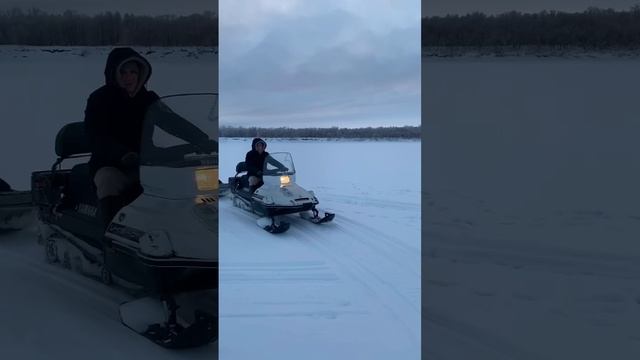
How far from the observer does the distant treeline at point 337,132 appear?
2279 millimetres

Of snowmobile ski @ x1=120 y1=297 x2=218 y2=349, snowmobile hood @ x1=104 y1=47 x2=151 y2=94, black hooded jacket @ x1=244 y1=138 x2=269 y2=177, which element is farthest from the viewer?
black hooded jacket @ x1=244 y1=138 x2=269 y2=177

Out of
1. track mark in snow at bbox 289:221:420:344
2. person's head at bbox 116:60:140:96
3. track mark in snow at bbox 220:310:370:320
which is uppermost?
person's head at bbox 116:60:140:96

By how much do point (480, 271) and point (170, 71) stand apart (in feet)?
5.64

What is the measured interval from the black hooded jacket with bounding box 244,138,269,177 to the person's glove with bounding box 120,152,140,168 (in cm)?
54

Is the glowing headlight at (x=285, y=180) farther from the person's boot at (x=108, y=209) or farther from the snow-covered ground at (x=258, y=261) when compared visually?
the person's boot at (x=108, y=209)

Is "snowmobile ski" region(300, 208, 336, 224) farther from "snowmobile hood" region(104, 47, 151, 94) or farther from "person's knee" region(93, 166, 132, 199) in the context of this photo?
"snowmobile hood" region(104, 47, 151, 94)

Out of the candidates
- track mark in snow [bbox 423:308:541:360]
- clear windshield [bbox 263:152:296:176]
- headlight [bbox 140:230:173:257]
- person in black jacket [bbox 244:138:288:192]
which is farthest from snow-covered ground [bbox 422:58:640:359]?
headlight [bbox 140:230:173:257]

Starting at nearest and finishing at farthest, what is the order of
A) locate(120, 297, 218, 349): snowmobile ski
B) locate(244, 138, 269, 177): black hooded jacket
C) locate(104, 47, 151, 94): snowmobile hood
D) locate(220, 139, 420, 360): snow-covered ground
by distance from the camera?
locate(120, 297, 218, 349): snowmobile ski
locate(104, 47, 151, 94): snowmobile hood
locate(220, 139, 420, 360): snow-covered ground
locate(244, 138, 269, 177): black hooded jacket

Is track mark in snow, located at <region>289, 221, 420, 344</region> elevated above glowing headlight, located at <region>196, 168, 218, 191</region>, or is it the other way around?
glowing headlight, located at <region>196, 168, 218, 191</region>

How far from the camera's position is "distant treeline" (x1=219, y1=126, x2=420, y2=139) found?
7.48ft

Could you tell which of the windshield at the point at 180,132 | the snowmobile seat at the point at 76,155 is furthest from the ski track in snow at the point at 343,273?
the snowmobile seat at the point at 76,155

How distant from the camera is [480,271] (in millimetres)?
2145

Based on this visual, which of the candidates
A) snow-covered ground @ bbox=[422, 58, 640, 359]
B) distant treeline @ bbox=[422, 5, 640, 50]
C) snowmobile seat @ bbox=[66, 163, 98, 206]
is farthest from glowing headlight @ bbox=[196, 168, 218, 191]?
distant treeline @ bbox=[422, 5, 640, 50]

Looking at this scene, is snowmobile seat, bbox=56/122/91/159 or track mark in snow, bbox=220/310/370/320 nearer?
snowmobile seat, bbox=56/122/91/159
